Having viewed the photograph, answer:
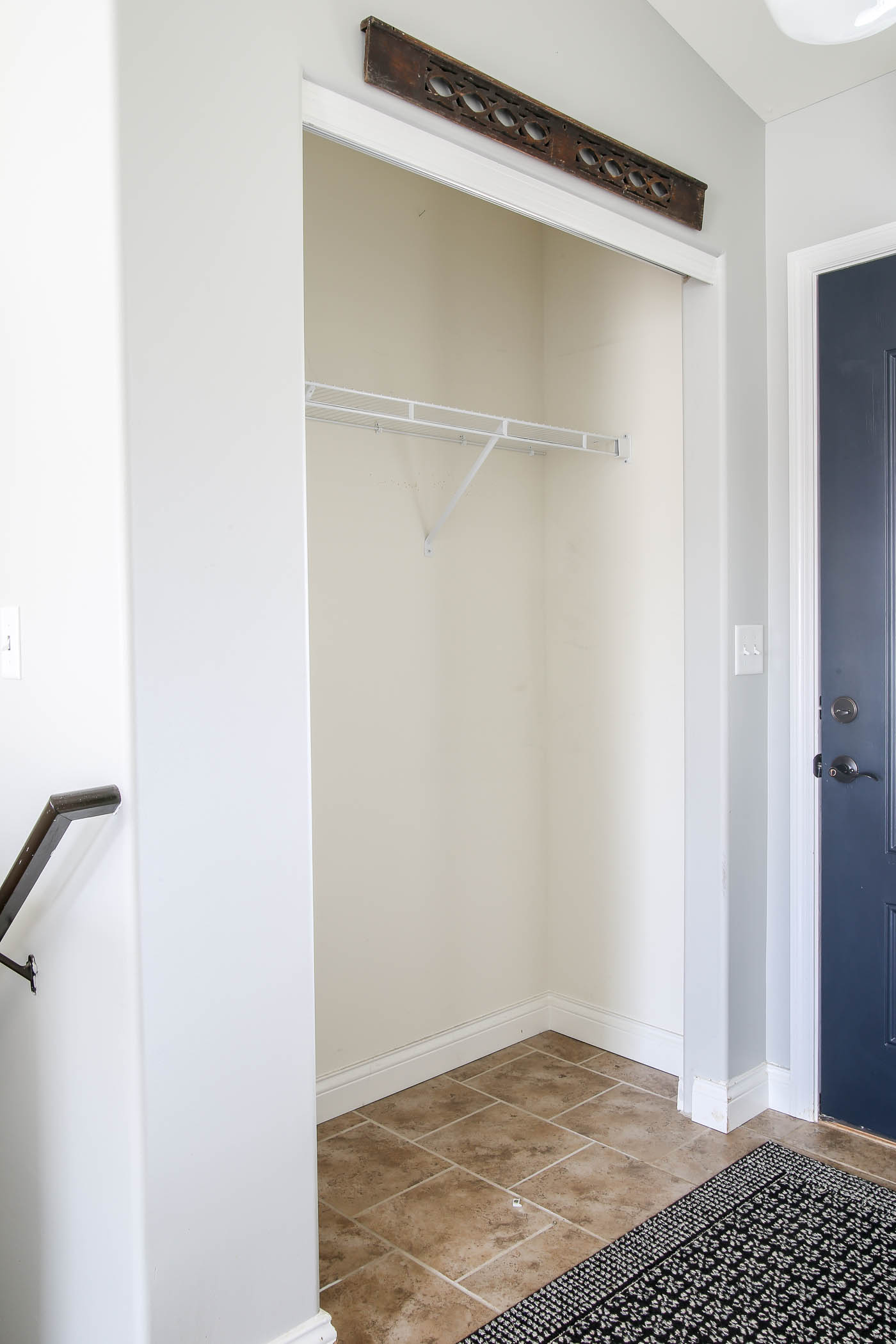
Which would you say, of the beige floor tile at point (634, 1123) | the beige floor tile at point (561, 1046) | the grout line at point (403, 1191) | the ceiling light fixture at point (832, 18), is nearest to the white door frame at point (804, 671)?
the beige floor tile at point (634, 1123)

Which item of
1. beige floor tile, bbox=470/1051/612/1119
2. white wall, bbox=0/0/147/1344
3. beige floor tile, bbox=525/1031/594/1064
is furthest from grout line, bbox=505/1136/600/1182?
white wall, bbox=0/0/147/1344

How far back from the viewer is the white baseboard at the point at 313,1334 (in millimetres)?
1586

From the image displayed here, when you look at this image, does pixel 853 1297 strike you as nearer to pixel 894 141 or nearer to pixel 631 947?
pixel 631 947

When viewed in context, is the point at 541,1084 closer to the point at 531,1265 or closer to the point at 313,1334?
the point at 531,1265

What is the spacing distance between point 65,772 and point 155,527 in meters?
0.44

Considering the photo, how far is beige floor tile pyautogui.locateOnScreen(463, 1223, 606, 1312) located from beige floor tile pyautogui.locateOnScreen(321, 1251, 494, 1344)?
1.7 inches

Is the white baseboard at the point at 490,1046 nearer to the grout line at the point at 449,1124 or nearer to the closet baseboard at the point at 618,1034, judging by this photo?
the closet baseboard at the point at 618,1034

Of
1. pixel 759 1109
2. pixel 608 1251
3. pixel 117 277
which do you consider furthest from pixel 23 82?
pixel 759 1109

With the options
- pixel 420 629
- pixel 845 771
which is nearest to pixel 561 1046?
pixel 845 771

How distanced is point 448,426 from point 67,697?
127cm

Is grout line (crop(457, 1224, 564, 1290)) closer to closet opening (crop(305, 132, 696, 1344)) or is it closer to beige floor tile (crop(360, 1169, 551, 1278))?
beige floor tile (crop(360, 1169, 551, 1278))

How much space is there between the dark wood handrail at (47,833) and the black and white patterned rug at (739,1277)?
112 cm

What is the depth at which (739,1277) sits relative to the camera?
1.88m

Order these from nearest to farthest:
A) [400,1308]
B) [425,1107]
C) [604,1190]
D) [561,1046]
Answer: [400,1308]
[604,1190]
[425,1107]
[561,1046]
